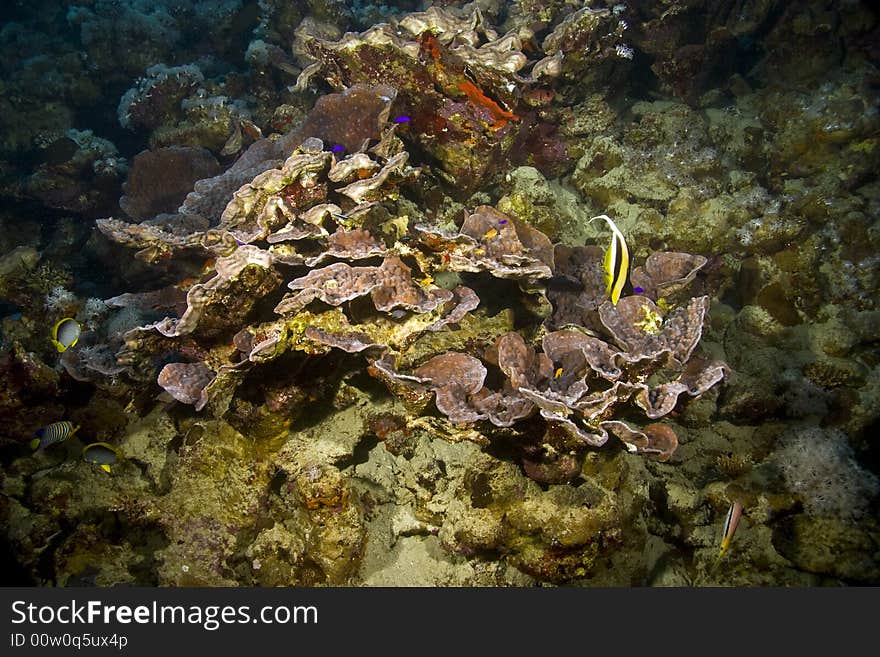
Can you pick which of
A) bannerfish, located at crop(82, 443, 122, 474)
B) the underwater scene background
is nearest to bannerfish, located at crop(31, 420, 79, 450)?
the underwater scene background

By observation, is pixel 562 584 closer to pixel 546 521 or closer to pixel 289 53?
pixel 546 521

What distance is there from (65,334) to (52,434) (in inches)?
30.6

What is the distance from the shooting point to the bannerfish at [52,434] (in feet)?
10.8

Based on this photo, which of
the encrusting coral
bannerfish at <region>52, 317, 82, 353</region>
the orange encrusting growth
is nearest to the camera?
the encrusting coral

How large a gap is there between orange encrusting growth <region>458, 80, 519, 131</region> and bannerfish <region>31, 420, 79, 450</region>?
4.47m

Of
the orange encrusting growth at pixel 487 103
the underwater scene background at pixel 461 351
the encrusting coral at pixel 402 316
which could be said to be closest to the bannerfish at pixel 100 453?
the underwater scene background at pixel 461 351

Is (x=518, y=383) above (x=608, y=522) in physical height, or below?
above

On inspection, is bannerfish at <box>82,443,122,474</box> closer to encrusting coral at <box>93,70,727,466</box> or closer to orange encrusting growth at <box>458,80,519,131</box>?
encrusting coral at <box>93,70,727,466</box>

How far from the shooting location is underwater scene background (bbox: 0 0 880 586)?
3.21m

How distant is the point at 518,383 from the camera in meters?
3.06

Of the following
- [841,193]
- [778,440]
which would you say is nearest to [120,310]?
[778,440]

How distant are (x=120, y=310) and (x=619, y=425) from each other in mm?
4344

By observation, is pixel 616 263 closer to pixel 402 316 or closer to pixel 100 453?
pixel 402 316

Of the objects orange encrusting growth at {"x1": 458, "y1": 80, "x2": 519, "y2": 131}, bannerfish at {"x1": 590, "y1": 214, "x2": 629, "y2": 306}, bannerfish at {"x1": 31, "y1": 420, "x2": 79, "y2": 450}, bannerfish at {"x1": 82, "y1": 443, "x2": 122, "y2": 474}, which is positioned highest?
orange encrusting growth at {"x1": 458, "y1": 80, "x2": 519, "y2": 131}
